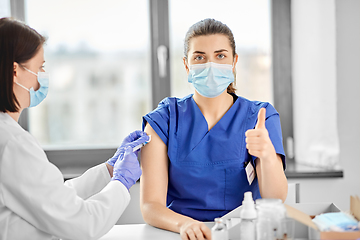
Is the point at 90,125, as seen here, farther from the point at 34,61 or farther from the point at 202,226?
the point at 202,226

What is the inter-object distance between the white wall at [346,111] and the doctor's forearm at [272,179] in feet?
3.13

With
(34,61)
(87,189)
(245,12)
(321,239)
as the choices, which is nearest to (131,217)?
(87,189)

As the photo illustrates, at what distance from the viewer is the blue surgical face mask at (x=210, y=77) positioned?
1373mm

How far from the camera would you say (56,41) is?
2461mm

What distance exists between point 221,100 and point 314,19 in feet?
3.69

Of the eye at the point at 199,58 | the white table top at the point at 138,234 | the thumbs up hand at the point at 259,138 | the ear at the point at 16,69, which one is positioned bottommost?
the white table top at the point at 138,234

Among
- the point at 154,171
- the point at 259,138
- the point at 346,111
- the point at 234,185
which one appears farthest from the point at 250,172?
the point at 346,111

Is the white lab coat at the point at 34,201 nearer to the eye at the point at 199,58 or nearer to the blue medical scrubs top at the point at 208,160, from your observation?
the blue medical scrubs top at the point at 208,160

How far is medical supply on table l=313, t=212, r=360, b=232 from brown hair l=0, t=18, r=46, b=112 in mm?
897

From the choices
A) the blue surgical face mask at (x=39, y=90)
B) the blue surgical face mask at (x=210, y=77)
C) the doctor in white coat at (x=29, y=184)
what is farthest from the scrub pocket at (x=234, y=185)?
the blue surgical face mask at (x=39, y=90)

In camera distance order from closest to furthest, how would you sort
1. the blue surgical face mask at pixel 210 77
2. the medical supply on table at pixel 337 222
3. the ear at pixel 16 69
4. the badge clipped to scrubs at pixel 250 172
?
1. the medical supply on table at pixel 337 222
2. the ear at pixel 16 69
3. the badge clipped to scrubs at pixel 250 172
4. the blue surgical face mask at pixel 210 77

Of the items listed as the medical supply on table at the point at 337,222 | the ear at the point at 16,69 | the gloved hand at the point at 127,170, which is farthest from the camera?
the gloved hand at the point at 127,170

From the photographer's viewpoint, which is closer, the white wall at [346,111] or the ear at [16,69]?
the ear at [16,69]

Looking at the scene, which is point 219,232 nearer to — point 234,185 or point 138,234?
point 138,234
